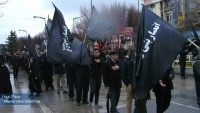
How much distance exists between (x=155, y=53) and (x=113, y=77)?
3.20 meters

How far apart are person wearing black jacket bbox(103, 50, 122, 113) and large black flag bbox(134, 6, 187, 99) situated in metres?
2.91

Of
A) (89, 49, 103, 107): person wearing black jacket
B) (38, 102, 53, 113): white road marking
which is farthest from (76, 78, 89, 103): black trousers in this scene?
(38, 102, 53, 113): white road marking

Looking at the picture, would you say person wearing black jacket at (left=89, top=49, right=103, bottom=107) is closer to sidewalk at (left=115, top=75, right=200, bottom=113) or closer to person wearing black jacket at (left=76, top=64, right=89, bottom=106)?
person wearing black jacket at (left=76, top=64, right=89, bottom=106)

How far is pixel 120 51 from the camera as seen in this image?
56.2 ft

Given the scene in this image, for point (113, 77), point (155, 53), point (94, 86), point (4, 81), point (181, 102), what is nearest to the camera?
point (155, 53)

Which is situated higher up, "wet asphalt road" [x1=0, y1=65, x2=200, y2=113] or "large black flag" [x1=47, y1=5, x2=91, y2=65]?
"large black flag" [x1=47, y1=5, x2=91, y2=65]

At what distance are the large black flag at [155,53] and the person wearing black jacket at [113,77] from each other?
9.55ft

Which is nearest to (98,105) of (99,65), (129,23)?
(99,65)

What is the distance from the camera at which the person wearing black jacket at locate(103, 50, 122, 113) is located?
838 centimetres

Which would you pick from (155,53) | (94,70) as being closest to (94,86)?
(94,70)

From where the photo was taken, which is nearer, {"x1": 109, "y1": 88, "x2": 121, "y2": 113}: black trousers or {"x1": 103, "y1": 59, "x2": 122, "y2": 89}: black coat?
{"x1": 109, "y1": 88, "x2": 121, "y2": 113}: black trousers

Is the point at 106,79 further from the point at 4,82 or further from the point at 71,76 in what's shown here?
the point at 4,82

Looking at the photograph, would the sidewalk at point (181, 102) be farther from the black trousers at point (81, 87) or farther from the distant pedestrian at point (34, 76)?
the distant pedestrian at point (34, 76)

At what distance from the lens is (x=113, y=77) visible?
27.7 ft
